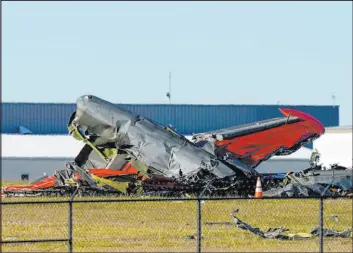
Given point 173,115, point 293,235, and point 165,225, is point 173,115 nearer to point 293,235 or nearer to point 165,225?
point 165,225

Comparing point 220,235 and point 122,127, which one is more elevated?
point 122,127

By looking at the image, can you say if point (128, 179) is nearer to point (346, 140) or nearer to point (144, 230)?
point (144, 230)

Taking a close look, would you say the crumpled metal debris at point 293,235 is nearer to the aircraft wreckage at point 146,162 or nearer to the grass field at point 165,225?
the grass field at point 165,225

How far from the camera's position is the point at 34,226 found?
24859 millimetres

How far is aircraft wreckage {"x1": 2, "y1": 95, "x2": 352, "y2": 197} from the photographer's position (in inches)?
1277

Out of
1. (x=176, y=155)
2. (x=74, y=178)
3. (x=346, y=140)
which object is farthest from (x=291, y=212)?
(x=346, y=140)

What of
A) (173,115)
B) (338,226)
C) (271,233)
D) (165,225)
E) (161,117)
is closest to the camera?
(271,233)

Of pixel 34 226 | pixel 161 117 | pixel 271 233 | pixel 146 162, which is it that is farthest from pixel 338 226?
pixel 161 117

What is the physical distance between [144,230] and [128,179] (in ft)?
30.1

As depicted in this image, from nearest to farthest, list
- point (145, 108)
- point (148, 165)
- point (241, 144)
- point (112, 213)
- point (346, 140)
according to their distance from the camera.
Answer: point (112, 213) < point (148, 165) < point (241, 144) < point (346, 140) < point (145, 108)

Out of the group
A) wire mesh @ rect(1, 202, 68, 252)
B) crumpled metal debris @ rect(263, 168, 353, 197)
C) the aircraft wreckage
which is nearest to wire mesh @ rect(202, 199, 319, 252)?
crumpled metal debris @ rect(263, 168, 353, 197)

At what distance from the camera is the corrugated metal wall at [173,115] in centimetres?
7931

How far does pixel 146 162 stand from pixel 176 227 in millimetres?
8370

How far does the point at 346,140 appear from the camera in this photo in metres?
65.4
